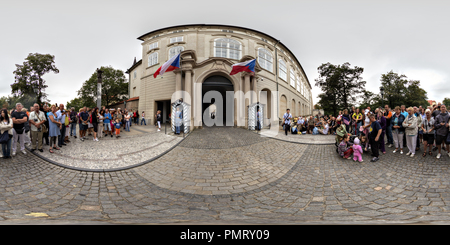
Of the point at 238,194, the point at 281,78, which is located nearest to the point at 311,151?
the point at 238,194

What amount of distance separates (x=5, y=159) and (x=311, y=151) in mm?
9718

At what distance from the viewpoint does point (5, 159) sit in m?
4.75

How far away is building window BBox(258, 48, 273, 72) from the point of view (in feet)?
53.5

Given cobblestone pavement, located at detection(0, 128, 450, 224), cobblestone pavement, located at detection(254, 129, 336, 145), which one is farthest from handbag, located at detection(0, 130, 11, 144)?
cobblestone pavement, located at detection(254, 129, 336, 145)

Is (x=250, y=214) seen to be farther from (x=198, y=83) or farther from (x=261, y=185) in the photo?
(x=198, y=83)

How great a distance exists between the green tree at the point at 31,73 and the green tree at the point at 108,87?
8.31 metres

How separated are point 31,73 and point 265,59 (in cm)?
2692

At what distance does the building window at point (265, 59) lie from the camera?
16.3 meters

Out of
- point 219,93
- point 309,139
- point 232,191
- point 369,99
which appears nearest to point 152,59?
point 219,93

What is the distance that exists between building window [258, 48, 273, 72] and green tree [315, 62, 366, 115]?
12.6 m

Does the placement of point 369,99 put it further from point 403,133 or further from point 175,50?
point 175,50

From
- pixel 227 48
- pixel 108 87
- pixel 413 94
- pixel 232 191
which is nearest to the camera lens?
pixel 232 191

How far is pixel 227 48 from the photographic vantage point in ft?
47.5

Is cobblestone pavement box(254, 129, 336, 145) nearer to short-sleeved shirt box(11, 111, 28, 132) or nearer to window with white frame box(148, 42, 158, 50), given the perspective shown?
short-sleeved shirt box(11, 111, 28, 132)
